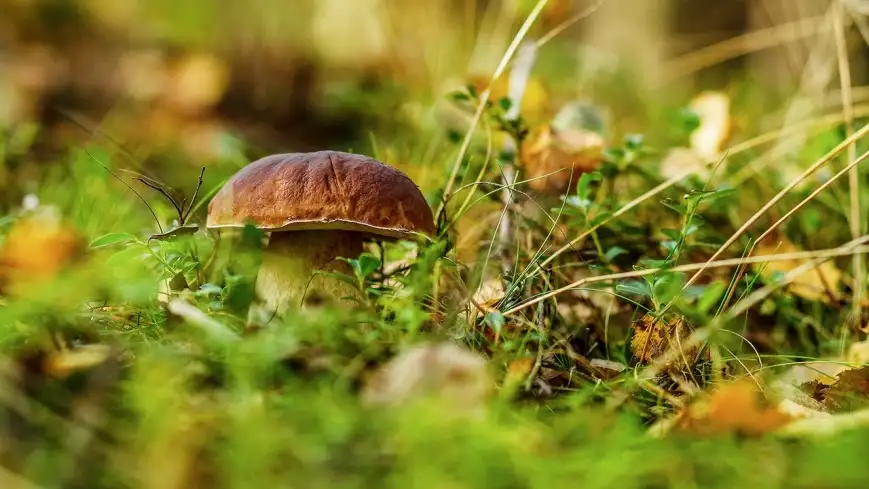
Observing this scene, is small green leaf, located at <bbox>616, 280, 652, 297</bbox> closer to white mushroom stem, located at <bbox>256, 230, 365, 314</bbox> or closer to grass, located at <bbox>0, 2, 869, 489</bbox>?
grass, located at <bbox>0, 2, 869, 489</bbox>

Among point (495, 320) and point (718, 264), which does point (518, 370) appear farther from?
point (718, 264)

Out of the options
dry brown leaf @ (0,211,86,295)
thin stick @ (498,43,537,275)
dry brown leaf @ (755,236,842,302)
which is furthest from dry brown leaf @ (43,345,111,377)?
dry brown leaf @ (755,236,842,302)

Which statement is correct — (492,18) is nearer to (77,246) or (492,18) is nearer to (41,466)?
(77,246)

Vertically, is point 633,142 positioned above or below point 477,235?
above

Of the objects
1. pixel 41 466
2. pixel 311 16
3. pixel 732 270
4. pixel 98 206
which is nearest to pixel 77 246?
pixel 98 206

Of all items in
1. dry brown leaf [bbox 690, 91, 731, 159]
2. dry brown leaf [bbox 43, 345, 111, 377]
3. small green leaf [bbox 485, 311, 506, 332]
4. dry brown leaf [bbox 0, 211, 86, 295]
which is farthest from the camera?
dry brown leaf [bbox 690, 91, 731, 159]

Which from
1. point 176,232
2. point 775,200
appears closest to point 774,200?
point 775,200

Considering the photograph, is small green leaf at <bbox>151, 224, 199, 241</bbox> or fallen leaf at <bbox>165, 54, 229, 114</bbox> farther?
fallen leaf at <bbox>165, 54, 229, 114</bbox>
